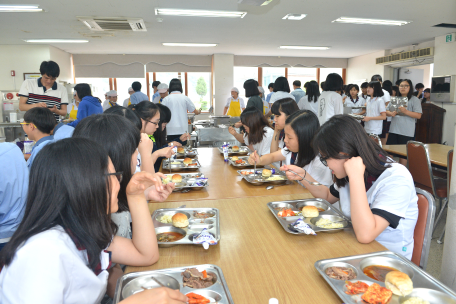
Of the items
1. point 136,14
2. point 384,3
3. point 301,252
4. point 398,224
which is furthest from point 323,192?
point 136,14

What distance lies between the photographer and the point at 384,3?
4258mm

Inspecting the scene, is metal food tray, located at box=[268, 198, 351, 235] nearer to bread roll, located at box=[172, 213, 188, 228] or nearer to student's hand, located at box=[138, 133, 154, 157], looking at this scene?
bread roll, located at box=[172, 213, 188, 228]

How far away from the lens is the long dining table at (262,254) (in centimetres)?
94

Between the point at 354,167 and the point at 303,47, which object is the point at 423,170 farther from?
the point at 303,47

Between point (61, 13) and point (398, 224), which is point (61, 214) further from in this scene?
point (61, 13)

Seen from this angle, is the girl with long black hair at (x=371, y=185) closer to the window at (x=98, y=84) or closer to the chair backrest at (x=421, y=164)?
the chair backrest at (x=421, y=164)

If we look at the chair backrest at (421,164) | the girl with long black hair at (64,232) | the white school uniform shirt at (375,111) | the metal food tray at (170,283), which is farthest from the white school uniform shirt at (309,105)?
the girl with long black hair at (64,232)

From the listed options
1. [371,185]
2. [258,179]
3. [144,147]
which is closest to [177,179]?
[144,147]

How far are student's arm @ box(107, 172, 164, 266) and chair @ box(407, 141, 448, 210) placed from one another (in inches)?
98.2

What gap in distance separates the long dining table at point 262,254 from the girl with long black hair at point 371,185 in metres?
0.11

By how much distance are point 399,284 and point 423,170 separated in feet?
7.62

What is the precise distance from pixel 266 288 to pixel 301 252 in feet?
0.87

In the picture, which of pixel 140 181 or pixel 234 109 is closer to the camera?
pixel 140 181

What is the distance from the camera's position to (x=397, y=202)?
123cm
